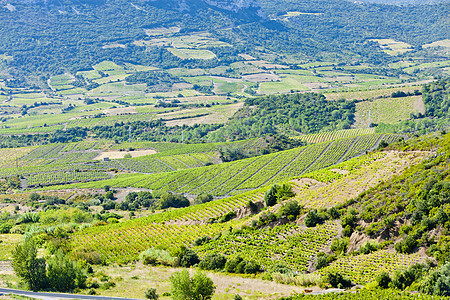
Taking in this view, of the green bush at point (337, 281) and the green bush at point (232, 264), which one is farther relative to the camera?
the green bush at point (232, 264)

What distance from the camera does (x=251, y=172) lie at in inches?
4850

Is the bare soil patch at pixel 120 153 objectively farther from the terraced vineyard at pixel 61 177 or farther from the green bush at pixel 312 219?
the green bush at pixel 312 219

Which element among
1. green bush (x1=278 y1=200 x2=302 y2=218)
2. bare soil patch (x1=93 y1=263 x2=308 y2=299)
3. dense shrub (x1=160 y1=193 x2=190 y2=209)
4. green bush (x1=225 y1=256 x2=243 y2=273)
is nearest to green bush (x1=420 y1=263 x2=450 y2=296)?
bare soil patch (x1=93 y1=263 x2=308 y2=299)

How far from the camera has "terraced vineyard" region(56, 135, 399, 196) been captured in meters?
117

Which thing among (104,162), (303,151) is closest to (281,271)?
(303,151)

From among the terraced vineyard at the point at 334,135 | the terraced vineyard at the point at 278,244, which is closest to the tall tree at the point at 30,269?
the terraced vineyard at the point at 278,244

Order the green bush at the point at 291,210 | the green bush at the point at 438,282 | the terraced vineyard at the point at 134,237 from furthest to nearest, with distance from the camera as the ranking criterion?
the terraced vineyard at the point at 134,237
the green bush at the point at 291,210
the green bush at the point at 438,282

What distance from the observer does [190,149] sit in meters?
176

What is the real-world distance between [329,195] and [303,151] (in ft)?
238

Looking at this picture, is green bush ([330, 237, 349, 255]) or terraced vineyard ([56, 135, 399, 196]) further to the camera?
terraced vineyard ([56, 135, 399, 196])

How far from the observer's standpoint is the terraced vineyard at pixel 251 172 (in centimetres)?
11681

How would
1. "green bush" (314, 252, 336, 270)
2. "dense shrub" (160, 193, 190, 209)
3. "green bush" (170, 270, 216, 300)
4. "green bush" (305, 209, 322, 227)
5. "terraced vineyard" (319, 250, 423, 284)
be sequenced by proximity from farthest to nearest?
1. "dense shrub" (160, 193, 190, 209)
2. "green bush" (305, 209, 322, 227)
3. "green bush" (314, 252, 336, 270)
4. "terraced vineyard" (319, 250, 423, 284)
5. "green bush" (170, 270, 216, 300)

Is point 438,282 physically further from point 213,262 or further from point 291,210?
point 291,210

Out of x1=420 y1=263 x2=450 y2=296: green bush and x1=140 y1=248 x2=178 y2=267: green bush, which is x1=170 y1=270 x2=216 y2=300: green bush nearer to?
x1=140 y1=248 x2=178 y2=267: green bush
